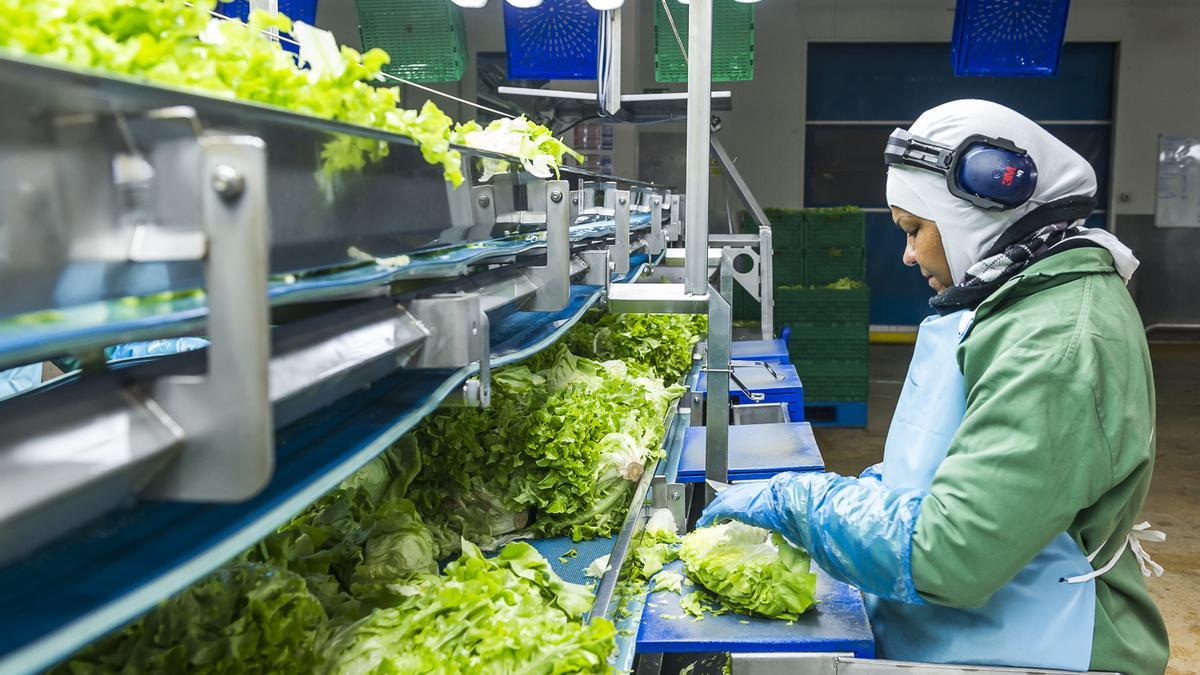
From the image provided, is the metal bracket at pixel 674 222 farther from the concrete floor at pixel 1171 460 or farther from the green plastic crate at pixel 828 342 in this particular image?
the green plastic crate at pixel 828 342

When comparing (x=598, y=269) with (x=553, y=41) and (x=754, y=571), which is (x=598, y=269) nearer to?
(x=754, y=571)

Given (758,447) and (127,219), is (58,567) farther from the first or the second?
(758,447)

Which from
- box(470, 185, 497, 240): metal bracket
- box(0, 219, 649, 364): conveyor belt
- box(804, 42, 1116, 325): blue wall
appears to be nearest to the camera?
box(0, 219, 649, 364): conveyor belt

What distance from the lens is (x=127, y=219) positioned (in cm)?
76

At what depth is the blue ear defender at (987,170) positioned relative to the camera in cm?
216

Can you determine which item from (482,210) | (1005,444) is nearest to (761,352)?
(1005,444)

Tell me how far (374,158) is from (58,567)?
26.2 inches

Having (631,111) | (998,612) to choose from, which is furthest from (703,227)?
(631,111)

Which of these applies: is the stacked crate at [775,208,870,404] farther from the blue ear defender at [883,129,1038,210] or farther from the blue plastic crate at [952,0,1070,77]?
the blue ear defender at [883,129,1038,210]

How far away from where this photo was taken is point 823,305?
983 cm

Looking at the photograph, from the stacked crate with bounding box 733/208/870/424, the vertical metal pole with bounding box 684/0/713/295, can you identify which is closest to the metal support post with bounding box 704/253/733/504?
the vertical metal pole with bounding box 684/0/713/295

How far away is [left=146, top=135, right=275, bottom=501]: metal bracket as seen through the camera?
74 cm

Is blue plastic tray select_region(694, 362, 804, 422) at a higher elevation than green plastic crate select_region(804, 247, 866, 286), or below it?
below

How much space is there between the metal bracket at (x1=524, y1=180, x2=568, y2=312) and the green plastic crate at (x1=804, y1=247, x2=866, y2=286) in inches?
333
